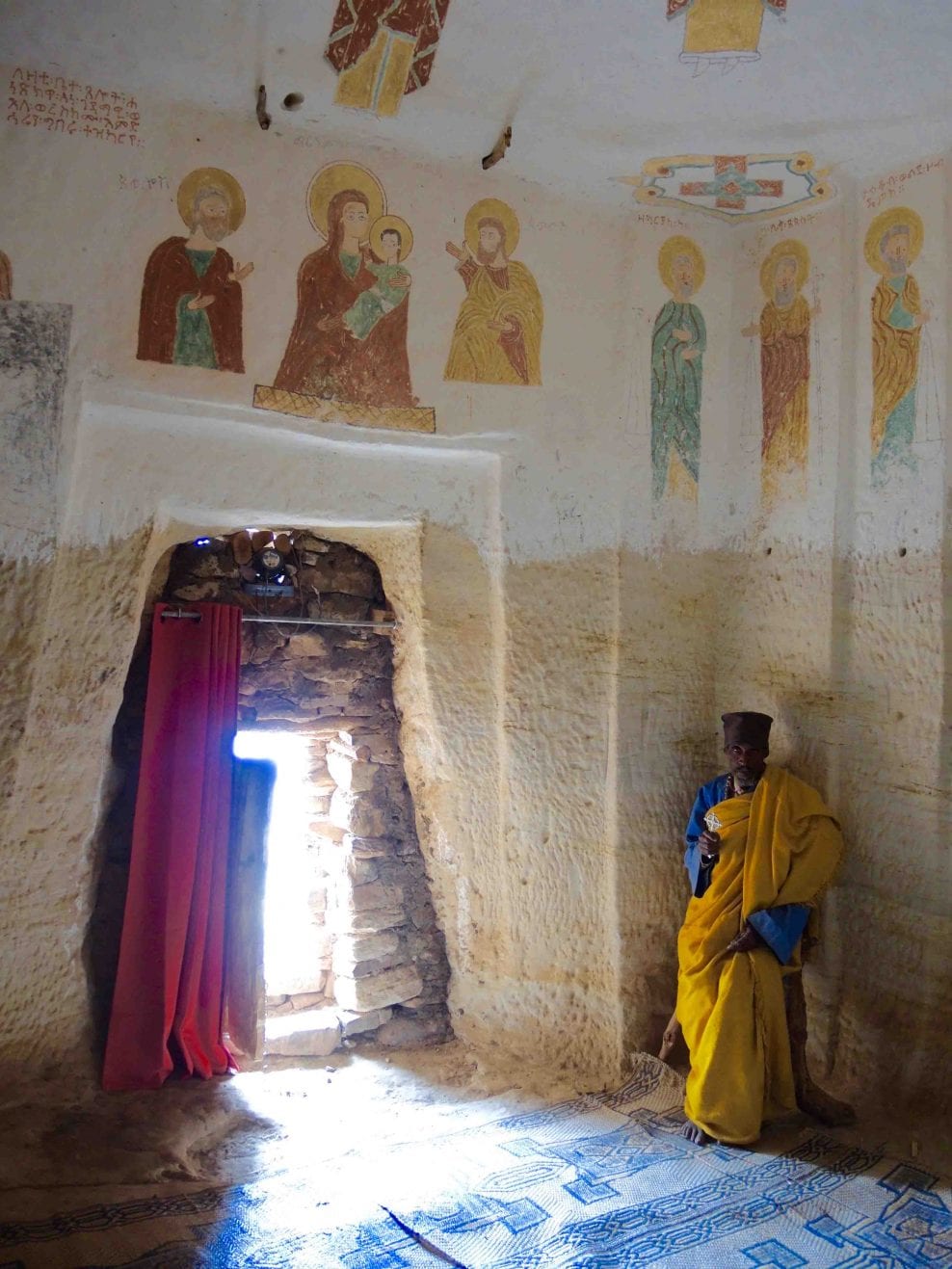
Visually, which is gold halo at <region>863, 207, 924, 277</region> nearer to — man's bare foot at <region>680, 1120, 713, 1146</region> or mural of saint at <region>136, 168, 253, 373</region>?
mural of saint at <region>136, 168, 253, 373</region>

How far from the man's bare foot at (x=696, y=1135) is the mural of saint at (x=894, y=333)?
9.33 feet

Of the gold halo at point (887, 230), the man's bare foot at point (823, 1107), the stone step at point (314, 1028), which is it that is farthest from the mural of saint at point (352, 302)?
the man's bare foot at point (823, 1107)

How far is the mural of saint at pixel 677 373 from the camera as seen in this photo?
5.02 metres

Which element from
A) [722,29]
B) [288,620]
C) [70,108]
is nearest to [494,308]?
[722,29]

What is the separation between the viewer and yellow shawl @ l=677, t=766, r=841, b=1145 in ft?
13.5

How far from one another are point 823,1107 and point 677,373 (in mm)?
3335

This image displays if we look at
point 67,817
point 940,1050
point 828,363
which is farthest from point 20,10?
point 940,1050

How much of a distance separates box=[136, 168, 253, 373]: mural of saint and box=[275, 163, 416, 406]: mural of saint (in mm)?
269

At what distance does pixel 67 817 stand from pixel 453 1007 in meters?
2.30

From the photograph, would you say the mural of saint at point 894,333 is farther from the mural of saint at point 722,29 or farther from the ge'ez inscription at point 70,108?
the ge'ez inscription at point 70,108

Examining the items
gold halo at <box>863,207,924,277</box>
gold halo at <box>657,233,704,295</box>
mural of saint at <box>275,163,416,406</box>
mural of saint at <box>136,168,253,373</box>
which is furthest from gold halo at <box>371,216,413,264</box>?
gold halo at <box>863,207,924,277</box>

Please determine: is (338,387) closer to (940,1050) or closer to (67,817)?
(67,817)

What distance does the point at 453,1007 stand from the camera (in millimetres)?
5445

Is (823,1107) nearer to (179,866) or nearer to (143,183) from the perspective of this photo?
(179,866)
